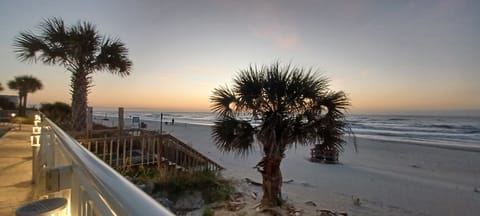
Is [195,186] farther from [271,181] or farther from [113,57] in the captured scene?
[113,57]

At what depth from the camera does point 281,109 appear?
17.5 feet

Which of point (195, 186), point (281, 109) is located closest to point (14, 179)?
point (195, 186)

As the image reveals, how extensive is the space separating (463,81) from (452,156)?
7350 mm

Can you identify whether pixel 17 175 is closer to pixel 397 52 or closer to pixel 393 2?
pixel 393 2

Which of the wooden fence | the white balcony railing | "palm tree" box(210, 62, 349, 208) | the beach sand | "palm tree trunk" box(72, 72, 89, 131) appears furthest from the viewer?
"palm tree trunk" box(72, 72, 89, 131)

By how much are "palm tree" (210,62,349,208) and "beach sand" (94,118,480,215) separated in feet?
4.82

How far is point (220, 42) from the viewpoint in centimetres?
1295

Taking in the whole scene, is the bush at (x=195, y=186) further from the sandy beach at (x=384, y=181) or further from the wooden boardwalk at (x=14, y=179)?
the wooden boardwalk at (x=14, y=179)

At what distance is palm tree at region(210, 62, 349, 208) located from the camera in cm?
536

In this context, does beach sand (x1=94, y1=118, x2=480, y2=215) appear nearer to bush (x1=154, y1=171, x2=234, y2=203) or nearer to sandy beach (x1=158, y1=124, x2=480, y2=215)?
sandy beach (x1=158, y1=124, x2=480, y2=215)

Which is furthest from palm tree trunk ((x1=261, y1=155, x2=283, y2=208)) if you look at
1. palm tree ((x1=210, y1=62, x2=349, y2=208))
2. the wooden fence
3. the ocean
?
the wooden fence

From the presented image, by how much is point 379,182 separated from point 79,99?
11.4 metres

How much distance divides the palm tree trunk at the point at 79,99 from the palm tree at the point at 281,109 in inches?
292

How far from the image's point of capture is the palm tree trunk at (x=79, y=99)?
10.2 metres
